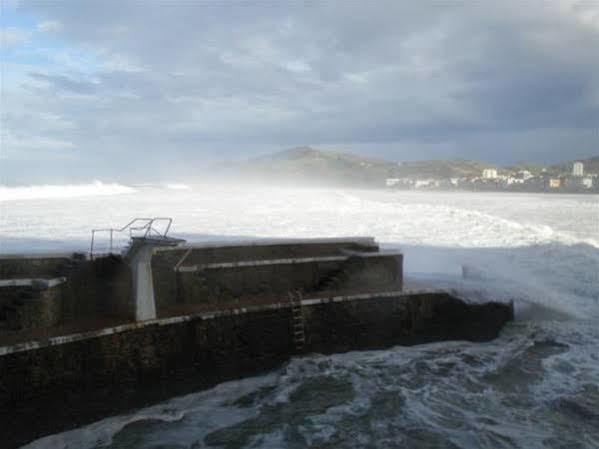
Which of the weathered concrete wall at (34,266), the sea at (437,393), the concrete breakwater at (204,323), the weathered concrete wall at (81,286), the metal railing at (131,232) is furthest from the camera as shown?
the weathered concrete wall at (34,266)

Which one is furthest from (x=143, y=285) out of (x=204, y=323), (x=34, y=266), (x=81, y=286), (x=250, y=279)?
(x=250, y=279)

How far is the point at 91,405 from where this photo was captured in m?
7.26

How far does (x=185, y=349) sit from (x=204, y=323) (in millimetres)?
493

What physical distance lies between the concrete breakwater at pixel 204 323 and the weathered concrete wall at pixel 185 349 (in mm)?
15

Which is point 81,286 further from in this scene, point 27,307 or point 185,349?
point 185,349

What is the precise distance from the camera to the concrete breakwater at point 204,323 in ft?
23.1

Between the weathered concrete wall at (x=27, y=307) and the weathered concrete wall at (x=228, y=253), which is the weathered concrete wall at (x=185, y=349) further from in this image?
the weathered concrete wall at (x=228, y=253)

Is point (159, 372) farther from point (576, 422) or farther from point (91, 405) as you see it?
point (576, 422)

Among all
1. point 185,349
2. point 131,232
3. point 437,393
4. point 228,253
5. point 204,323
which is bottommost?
point 437,393

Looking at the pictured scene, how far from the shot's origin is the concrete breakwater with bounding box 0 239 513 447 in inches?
277

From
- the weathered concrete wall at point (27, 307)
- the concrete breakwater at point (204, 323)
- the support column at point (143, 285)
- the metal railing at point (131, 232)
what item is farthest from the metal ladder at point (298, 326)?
the weathered concrete wall at point (27, 307)

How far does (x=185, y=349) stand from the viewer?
27.6ft

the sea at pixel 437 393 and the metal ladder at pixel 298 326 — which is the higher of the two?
the metal ladder at pixel 298 326

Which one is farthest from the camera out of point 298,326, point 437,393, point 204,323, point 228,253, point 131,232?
point 131,232
